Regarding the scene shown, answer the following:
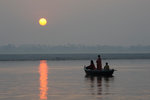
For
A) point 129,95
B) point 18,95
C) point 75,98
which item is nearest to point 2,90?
point 18,95

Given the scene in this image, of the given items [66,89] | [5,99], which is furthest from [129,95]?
[5,99]

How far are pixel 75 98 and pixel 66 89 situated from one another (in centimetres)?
479

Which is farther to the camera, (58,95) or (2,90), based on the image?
(2,90)

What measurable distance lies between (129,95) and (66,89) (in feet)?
Answer: 17.4

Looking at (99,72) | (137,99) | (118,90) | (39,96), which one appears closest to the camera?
(137,99)

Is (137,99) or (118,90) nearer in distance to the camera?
(137,99)

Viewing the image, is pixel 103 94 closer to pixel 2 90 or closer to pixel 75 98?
pixel 75 98

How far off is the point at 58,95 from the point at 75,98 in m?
1.76

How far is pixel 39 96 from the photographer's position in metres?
24.9

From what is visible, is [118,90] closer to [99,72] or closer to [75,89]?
[75,89]

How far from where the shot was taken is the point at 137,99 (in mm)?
23359

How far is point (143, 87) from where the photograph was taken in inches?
1164

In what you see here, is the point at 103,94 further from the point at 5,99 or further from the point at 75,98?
the point at 5,99

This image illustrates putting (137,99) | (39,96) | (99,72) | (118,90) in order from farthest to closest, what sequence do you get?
1. (99,72)
2. (118,90)
3. (39,96)
4. (137,99)
